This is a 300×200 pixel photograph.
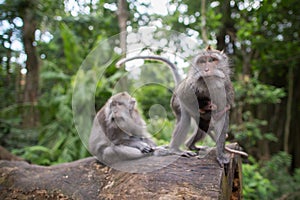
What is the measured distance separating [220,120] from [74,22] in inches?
229

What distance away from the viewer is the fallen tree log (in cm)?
261

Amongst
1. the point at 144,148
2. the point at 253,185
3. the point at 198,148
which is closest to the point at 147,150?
the point at 144,148

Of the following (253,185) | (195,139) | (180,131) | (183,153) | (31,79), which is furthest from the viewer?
(31,79)

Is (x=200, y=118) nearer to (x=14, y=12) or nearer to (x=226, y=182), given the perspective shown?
(x=226, y=182)

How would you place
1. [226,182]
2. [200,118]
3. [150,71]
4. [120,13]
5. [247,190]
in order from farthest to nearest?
[120,13] → [247,190] → [150,71] → [200,118] → [226,182]

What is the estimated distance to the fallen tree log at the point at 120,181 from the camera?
2605 mm

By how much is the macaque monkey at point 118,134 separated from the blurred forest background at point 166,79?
1.09 m

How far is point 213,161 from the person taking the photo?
302cm

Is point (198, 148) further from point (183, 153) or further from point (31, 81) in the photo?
point (31, 81)

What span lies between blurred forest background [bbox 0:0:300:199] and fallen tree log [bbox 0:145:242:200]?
5.53 ft

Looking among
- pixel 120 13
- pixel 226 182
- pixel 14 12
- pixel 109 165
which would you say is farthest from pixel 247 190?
pixel 14 12

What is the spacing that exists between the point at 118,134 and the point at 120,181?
87cm

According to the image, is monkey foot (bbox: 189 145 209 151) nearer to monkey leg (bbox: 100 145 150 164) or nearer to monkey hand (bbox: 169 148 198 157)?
monkey hand (bbox: 169 148 198 157)

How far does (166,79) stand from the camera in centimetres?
398
